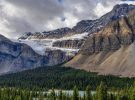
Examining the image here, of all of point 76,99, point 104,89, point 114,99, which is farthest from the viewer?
point 114,99

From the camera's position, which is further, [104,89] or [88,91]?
[88,91]

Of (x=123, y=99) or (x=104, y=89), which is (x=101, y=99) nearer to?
(x=104, y=89)

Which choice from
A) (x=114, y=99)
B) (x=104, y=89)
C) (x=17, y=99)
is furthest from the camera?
(x=17, y=99)

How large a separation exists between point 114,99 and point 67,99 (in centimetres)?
2832

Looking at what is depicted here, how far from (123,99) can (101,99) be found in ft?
117

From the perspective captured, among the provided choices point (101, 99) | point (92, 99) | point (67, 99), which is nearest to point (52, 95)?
point (67, 99)

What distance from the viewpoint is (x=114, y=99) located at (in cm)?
18100

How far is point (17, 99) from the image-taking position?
198000 millimetres

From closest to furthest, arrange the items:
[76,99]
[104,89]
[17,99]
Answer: [104,89] → [76,99] → [17,99]

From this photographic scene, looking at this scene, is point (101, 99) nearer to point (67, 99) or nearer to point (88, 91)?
point (88, 91)

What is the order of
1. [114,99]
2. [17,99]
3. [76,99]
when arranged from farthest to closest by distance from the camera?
[17,99]
[114,99]
[76,99]

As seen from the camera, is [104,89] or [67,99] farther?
[67,99]

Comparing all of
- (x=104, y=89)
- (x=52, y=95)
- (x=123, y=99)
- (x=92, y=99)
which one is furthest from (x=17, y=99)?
(x=104, y=89)

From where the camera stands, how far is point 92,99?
180000 mm
